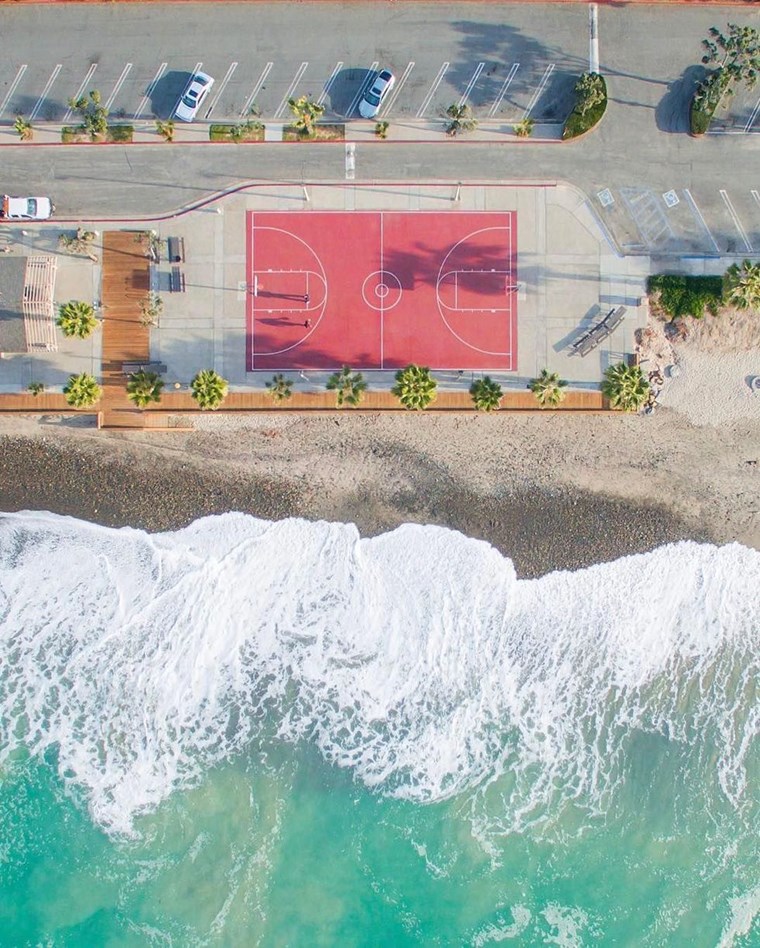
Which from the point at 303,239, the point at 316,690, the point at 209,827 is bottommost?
the point at 209,827

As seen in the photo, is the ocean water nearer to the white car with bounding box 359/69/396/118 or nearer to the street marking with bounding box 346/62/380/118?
the white car with bounding box 359/69/396/118

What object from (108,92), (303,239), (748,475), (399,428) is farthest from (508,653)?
(108,92)

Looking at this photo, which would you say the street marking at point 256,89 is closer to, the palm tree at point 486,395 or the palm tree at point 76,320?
the palm tree at point 76,320

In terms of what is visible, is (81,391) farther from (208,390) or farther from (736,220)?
(736,220)

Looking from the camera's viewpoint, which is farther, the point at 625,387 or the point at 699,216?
the point at 699,216

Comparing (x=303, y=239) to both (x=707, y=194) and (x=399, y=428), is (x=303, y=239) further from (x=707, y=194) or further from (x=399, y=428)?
(x=707, y=194)

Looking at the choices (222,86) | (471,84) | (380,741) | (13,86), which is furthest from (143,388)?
(471,84)

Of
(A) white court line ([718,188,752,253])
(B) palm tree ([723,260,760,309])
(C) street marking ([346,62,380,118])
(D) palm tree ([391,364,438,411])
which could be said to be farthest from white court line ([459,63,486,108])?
(B) palm tree ([723,260,760,309])
